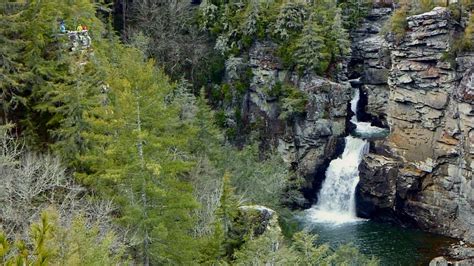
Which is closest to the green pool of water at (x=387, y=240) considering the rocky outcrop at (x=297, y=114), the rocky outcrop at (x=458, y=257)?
the rocky outcrop at (x=458, y=257)

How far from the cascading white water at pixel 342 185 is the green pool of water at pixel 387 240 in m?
1.96

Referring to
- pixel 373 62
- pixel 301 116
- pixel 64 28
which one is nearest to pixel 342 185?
pixel 301 116

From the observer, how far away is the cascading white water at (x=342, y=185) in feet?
125

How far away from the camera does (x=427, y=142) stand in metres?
36.1

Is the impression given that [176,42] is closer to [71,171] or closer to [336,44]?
[336,44]

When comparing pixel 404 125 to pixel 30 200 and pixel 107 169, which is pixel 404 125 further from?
pixel 30 200

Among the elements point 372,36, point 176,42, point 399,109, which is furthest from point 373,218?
point 176,42

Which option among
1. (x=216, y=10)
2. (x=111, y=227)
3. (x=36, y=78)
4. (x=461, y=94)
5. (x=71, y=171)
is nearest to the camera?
(x=111, y=227)

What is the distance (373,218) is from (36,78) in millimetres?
25458

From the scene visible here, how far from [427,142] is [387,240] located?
7304 millimetres

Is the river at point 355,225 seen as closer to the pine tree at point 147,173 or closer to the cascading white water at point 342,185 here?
the cascading white water at point 342,185

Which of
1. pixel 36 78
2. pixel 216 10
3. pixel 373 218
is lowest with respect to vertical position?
pixel 373 218

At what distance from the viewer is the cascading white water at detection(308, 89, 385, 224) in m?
38.2

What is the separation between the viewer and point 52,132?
63.2ft
